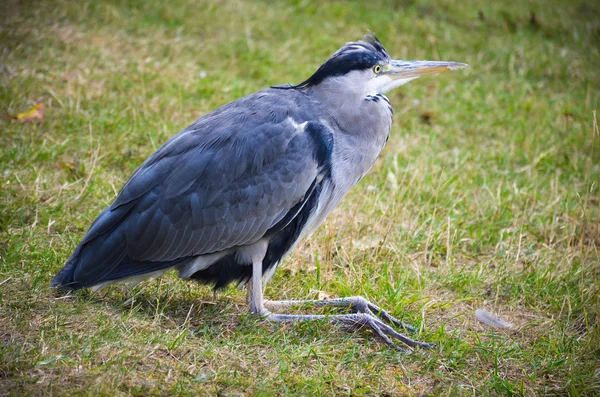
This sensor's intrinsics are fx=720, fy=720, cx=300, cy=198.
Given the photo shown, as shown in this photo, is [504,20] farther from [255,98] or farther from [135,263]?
[135,263]

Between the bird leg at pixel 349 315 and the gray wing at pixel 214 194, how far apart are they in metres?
0.32

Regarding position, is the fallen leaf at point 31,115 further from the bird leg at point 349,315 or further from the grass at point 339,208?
the bird leg at point 349,315

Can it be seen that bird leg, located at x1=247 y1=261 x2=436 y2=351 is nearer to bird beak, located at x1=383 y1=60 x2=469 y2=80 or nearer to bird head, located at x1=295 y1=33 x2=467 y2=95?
bird head, located at x1=295 y1=33 x2=467 y2=95

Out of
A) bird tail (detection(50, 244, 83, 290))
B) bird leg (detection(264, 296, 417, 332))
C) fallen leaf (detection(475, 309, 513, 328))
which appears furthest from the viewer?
fallen leaf (detection(475, 309, 513, 328))

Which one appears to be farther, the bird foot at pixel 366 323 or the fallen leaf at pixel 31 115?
the fallen leaf at pixel 31 115

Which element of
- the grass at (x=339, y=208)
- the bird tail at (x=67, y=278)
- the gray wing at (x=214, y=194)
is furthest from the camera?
the gray wing at (x=214, y=194)

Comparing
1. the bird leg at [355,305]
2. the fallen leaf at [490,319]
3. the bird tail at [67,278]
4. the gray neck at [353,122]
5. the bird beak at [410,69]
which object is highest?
the bird beak at [410,69]

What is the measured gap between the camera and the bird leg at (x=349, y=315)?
427 centimetres

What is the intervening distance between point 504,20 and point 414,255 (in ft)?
20.1

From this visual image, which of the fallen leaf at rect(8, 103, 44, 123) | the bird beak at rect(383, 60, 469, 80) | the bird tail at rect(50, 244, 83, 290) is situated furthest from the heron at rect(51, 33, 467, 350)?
the fallen leaf at rect(8, 103, 44, 123)

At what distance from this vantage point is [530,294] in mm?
5012

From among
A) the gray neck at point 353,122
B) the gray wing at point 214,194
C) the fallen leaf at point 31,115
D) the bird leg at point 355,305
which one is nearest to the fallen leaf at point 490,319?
the bird leg at point 355,305

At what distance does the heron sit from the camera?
4281 mm

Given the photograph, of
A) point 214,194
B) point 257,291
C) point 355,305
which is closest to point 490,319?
point 355,305
